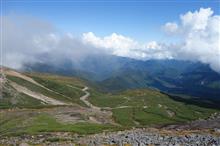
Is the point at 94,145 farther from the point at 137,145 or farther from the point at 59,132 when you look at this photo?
the point at 59,132

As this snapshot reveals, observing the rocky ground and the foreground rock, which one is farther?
the rocky ground

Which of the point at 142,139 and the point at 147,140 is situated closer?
the point at 147,140

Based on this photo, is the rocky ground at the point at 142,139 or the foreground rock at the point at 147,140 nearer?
the foreground rock at the point at 147,140

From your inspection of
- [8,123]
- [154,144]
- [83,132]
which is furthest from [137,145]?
[8,123]

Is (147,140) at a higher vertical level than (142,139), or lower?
lower

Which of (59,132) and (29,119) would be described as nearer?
(59,132)

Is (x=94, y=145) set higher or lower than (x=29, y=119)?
lower

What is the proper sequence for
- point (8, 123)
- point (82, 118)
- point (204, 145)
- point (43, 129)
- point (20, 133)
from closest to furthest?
point (204, 145)
point (20, 133)
point (43, 129)
point (8, 123)
point (82, 118)

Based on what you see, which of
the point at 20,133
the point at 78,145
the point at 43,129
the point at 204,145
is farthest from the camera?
the point at 43,129

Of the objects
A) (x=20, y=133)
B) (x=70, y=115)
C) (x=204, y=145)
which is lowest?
(x=204, y=145)
